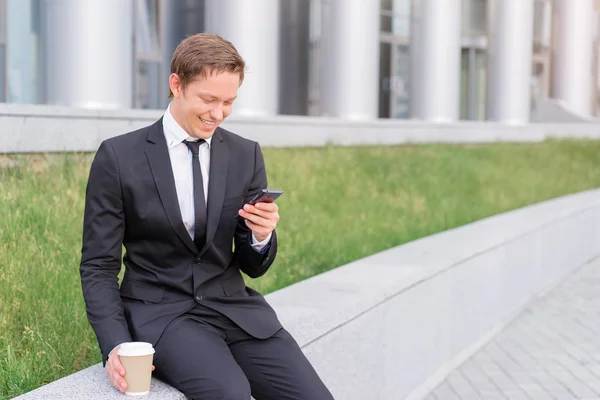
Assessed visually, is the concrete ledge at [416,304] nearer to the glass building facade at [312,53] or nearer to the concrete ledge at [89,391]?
the concrete ledge at [89,391]

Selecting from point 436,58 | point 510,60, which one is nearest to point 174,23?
point 436,58

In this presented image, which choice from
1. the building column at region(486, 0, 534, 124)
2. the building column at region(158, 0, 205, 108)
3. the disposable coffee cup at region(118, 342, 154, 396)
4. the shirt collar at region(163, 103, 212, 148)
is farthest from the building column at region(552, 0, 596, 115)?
the disposable coffee cup at region(118, 342, 154, 396)

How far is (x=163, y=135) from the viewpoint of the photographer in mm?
3021

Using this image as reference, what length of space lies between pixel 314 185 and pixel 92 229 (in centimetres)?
615

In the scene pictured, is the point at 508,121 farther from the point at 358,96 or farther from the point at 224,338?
the point at 224,338

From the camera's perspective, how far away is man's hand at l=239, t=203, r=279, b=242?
9.23ft

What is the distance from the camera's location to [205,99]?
9.29 ft

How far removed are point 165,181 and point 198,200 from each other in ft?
0.42

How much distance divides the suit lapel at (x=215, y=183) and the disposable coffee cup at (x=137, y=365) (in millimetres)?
482

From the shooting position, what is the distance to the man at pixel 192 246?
282 cm

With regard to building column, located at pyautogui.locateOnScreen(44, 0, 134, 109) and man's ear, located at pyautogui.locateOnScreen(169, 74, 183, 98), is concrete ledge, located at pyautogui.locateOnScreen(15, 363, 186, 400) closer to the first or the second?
man's ear, located at pyautogui.locateOnScreen(169, 74, 183, 98)

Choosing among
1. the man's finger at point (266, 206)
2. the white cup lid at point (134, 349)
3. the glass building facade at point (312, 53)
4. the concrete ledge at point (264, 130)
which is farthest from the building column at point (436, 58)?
the white cup lid at point (134, 349)

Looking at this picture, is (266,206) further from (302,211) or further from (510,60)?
(510,60)

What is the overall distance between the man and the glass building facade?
7.79m
